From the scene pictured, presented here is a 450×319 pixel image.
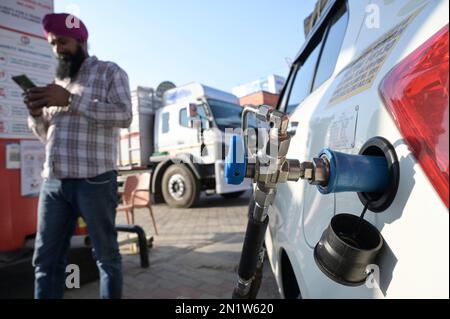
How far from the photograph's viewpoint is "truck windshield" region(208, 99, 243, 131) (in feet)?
20.6

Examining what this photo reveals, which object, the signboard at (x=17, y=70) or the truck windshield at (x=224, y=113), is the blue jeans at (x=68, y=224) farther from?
the truck windshield at (x=224, y=113)

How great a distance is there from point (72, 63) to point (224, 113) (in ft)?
15.7

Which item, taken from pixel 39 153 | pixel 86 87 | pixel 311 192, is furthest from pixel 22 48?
pixel 311 192

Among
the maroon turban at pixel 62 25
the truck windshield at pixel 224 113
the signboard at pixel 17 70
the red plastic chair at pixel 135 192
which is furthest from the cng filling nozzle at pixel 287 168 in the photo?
A: the truck windshield at pixel 224 113

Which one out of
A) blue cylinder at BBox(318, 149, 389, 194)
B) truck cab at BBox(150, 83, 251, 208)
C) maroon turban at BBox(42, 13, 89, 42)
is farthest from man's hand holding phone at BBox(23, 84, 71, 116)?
truck cab at BBox(150, 83, 251, 208)

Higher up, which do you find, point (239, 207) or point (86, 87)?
point (86, 87)

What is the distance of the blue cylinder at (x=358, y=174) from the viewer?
58 cm

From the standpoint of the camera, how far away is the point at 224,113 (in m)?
6.58

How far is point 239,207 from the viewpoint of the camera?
679cm

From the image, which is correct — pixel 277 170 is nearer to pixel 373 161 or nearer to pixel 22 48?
pixel 373 161

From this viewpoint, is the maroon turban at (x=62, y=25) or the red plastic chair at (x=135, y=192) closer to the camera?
the maroon turban at (x=62, y=25)

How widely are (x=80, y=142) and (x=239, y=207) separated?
17.3ft

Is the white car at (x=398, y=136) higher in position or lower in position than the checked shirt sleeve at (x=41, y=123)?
lower
